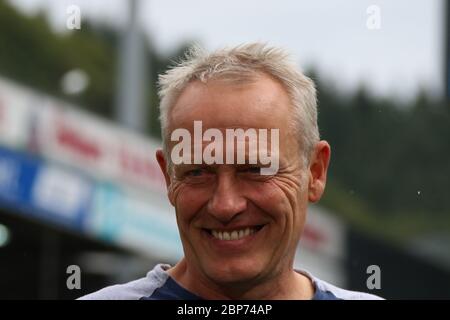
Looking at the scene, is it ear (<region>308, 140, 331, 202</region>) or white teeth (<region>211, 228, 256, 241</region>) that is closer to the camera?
white teeth (<region>211, 228, 256, 241</region>)

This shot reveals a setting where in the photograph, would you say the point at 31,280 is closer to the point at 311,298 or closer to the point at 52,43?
the point at 52,43

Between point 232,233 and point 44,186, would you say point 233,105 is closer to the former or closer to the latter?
point 232,233

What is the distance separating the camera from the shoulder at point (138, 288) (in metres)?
1.60

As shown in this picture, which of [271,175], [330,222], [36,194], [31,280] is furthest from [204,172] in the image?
[31,280]

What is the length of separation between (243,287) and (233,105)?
12.1 inches

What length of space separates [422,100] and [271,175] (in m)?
3.43

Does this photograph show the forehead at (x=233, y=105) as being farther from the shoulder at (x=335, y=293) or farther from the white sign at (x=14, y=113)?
the white sign at (x=14, y=113)

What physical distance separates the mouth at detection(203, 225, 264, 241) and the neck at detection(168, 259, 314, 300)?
0.09 meters

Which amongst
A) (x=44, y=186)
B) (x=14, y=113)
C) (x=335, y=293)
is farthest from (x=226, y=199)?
(x=14, y=113)

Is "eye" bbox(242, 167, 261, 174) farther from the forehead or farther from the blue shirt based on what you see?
the blue shirt

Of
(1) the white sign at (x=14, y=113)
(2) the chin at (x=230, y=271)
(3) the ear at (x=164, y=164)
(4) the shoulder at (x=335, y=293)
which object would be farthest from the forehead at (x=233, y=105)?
(1) the white sign at (x=14, y=113)

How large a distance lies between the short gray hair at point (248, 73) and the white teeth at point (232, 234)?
0.17 meters

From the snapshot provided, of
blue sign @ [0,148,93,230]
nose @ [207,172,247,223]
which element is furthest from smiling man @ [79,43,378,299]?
blue sign @ [0,148,93,230]

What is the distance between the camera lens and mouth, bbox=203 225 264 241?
148cm
